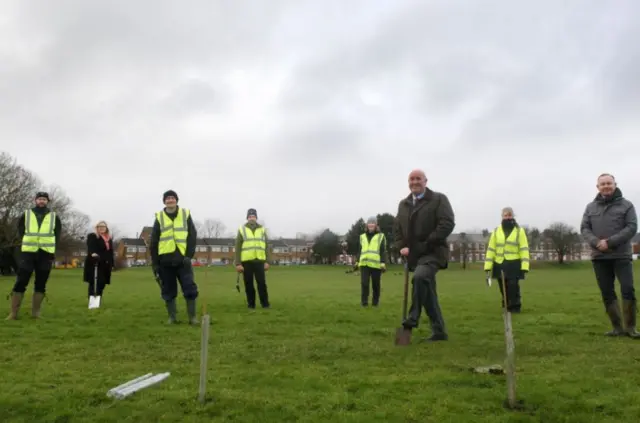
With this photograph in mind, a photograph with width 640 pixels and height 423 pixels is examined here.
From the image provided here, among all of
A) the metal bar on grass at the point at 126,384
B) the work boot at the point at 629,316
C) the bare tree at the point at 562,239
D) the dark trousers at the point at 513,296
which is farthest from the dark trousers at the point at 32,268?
the bare tree at the point at 562,239

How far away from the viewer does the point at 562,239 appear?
332 ft

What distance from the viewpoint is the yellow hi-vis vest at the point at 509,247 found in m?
12.5

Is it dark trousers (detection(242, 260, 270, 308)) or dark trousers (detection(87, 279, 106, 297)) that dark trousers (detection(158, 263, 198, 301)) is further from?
dark trousers (detection(87, 279, 106, 297))

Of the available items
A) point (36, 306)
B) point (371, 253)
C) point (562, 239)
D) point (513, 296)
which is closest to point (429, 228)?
point (513, 296)

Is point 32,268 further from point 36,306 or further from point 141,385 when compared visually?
point 141,385

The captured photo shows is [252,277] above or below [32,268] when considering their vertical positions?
below

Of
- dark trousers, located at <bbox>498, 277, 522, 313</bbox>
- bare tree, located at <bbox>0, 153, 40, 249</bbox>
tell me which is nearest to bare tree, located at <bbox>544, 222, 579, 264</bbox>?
bare tree, located at <bbox>0, 153, 40, 249</bbox>

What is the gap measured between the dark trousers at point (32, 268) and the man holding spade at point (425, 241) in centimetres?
683

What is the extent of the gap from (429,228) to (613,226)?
2902 mm

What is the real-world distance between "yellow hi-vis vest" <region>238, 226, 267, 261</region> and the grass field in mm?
2748

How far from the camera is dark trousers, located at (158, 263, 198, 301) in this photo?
10055mm

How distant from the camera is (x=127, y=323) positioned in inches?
394

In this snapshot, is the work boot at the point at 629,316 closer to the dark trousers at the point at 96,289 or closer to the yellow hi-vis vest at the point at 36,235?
the yellow hi-vis vest at the point at 36,235

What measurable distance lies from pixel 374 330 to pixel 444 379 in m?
3.63
